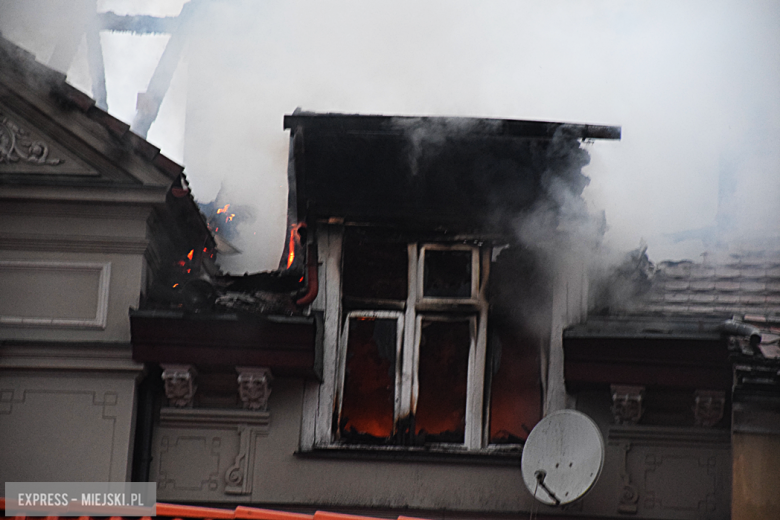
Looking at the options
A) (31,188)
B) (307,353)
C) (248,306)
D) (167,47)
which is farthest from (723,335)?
(167,47)

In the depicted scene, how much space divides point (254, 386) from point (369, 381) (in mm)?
1116

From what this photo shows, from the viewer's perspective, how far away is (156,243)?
33.1 ft

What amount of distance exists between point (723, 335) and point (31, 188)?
21.4ft

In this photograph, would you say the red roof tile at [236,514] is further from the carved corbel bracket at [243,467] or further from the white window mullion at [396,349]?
the white window mullion at [396,349]

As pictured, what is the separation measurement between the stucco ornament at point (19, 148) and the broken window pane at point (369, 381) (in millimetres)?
3422

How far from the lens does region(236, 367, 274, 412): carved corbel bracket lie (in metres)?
9.38

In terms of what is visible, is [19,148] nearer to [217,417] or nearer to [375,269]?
[217,417]

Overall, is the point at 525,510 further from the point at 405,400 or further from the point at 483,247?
the point at 483,247

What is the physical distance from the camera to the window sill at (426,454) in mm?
9328

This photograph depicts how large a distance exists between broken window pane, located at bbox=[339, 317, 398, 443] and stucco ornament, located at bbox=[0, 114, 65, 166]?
135 inches

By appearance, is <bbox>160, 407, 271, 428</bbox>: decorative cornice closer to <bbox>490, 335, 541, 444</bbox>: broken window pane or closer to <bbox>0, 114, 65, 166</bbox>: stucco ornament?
<bbox>490, 335, 541, 444</bbox>: broken window pane

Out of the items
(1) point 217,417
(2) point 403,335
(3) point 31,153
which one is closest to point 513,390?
(2) point 403,335

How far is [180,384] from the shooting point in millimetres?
9430

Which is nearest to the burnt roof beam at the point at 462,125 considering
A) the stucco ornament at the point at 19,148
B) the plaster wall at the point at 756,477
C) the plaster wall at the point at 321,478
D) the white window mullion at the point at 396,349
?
the white window mullion at the point at 396,349
